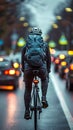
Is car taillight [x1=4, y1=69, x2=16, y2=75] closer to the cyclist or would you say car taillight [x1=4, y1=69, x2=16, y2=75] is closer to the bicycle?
the cyclist

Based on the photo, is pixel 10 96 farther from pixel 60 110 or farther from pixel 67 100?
pixel 60 110

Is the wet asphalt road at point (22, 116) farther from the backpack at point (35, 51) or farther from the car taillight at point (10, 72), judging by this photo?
the car taillight at point (10, 72)

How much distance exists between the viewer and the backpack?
10953mm

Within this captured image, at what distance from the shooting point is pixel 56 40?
415ft

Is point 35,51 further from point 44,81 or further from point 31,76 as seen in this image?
point 44,81

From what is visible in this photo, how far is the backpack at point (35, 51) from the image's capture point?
1095cm

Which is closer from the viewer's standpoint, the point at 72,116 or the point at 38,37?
the point at 38,37

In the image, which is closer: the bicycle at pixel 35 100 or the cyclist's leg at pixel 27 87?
the bicycle at pixel 35 100

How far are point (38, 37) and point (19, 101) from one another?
8.09 m

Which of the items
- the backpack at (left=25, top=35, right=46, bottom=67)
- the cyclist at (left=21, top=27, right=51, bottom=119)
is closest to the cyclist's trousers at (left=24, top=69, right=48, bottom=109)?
the cyclist at (left=21, top=27, right=51, bottom=119)

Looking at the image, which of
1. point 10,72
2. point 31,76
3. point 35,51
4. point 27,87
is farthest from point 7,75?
point 35,51

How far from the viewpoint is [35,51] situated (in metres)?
11.0

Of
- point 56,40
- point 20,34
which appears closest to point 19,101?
point 20,34

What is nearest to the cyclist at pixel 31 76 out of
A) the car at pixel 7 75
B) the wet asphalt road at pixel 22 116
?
the wet asphalt road at pixel 22 116
